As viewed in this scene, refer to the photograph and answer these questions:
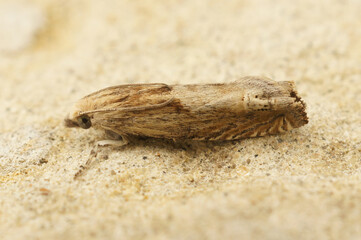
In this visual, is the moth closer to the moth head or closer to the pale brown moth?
the pale brown moth

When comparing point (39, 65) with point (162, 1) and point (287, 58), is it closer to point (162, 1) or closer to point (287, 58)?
point (162, 1)

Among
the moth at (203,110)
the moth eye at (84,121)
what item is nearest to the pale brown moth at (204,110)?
the moth at (203,110)

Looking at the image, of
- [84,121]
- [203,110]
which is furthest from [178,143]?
[84,121]

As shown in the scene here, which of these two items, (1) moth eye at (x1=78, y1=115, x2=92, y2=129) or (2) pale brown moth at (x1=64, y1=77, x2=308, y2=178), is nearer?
(2) pale brown moth at (x1=64, y1=77, x2=308, y2=178)

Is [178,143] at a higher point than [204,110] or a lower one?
lower

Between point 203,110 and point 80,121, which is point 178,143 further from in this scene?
point 80,121

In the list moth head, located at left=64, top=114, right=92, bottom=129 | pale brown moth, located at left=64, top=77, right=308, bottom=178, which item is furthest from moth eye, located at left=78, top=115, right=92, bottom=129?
pale brown moth, located at left=64, top=77, right=308, bottom=178
